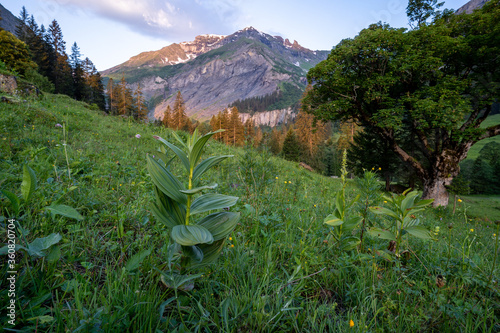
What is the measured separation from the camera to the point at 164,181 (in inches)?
47.1

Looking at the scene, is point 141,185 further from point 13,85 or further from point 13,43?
point 13,43

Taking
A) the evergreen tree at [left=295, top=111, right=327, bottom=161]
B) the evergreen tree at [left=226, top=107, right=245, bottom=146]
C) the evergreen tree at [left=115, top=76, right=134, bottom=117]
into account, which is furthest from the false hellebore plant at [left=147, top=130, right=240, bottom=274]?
the evergreen tree at [left=115, top=76, right=134, bottom=117]

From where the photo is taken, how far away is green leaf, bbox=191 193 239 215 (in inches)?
50.4

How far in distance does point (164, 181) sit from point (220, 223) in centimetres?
43

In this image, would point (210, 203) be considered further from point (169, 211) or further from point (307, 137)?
point (307, 137)

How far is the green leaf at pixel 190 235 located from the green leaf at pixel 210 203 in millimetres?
139

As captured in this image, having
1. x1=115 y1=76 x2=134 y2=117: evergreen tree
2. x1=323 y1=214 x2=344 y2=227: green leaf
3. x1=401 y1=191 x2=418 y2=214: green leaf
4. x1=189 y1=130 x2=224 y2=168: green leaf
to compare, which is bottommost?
x1=323 y1=214 x2=344 y2=227: green leaf

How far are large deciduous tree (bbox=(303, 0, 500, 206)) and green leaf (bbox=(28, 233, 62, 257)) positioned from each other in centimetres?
1344

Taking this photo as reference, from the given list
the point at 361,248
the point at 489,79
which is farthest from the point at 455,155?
the point at 361,248

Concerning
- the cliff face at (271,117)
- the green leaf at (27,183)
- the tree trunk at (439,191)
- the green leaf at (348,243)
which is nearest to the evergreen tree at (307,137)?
the tree trunk at (439,191)

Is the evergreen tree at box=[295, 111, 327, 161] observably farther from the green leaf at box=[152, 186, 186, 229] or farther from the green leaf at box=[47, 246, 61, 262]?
the green leaf at box=[47, 246, 61, 262]

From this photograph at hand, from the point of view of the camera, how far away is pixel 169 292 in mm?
1342

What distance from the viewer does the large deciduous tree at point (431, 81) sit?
10.4 metres

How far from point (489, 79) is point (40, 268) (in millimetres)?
17238
